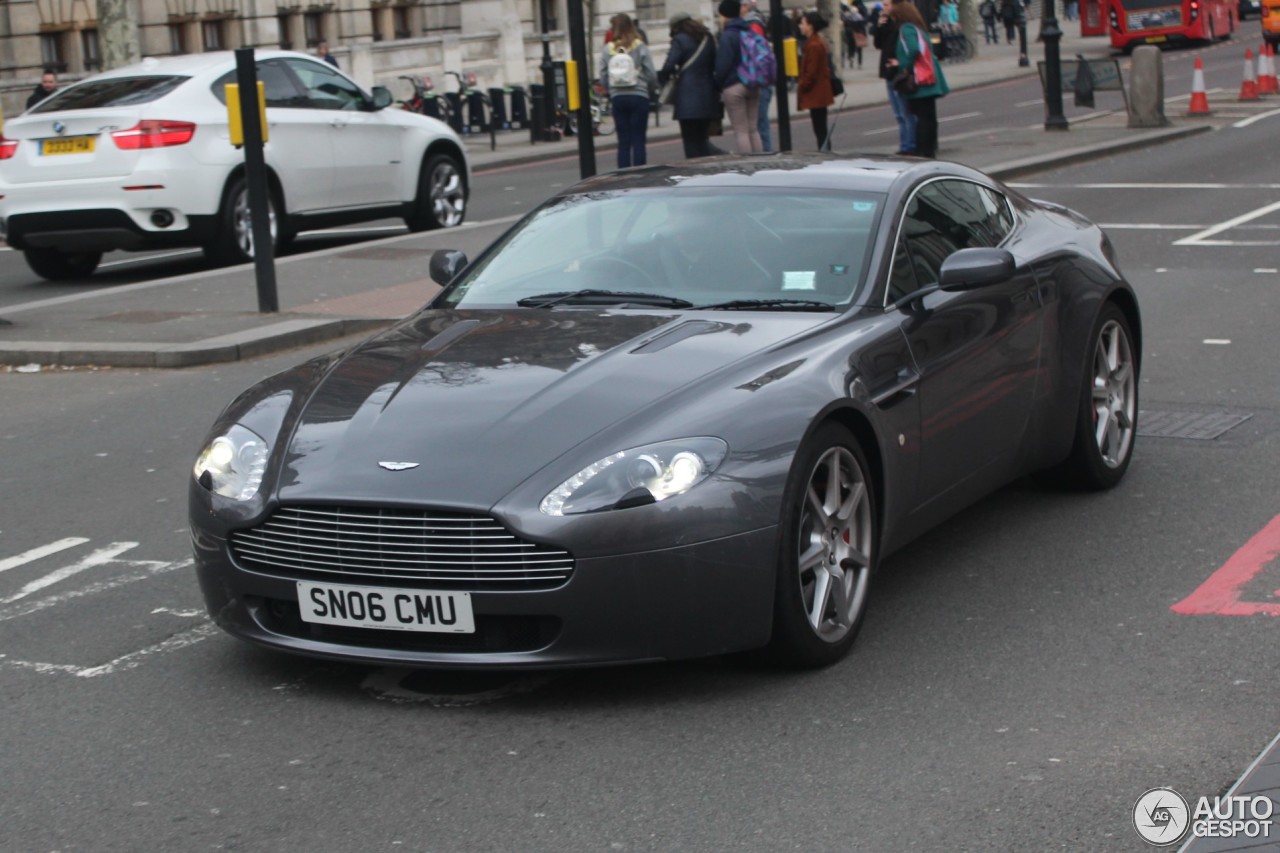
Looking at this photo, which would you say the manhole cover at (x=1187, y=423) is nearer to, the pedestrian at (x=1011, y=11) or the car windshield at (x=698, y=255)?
the car windshield at (x=698, y=255)

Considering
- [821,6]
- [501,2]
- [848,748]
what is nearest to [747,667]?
[848,748]

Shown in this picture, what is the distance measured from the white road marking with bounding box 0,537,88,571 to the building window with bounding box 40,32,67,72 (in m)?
31.5

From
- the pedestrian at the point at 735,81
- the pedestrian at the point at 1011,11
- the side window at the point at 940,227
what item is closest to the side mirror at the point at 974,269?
the side window at the point at 940,227

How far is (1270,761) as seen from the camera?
436 cm

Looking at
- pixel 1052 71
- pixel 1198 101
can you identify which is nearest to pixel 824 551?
pixel 1052 71

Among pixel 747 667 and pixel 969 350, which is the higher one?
pixel 969 350

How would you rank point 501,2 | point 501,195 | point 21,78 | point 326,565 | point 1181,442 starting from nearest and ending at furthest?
point 326,565 < point 1181,442 < point 501,195 < point 21,78 < point 501,2

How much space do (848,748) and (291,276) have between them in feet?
35.4

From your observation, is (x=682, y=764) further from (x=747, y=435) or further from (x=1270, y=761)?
(x=1270, y=761)

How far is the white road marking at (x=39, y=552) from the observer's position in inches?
264

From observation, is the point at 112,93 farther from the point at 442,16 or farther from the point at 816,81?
the point at 442,16

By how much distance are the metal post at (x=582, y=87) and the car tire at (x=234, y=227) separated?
265 cm

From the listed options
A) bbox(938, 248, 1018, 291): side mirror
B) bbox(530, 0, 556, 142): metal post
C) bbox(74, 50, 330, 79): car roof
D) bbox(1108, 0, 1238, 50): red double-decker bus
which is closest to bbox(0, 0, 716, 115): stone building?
bbox(530, 0, 556, 142): metal post

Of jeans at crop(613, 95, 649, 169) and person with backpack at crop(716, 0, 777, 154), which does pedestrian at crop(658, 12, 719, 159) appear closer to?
person with backpack at crop(716, 0, 777, 154)
